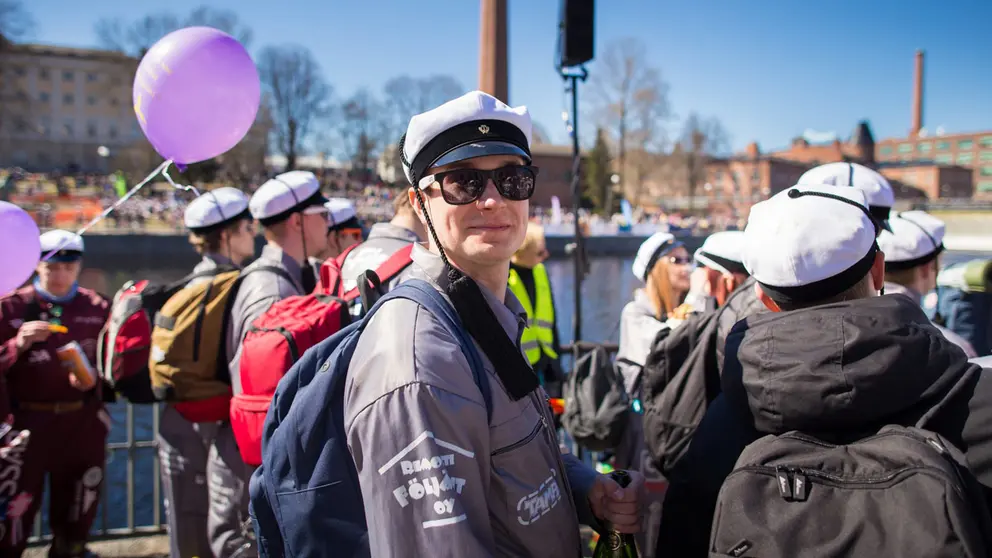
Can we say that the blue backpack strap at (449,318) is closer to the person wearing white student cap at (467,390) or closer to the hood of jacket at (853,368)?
the person wearing white student cap at (467,390)

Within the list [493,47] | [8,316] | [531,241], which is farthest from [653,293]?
[8,316]

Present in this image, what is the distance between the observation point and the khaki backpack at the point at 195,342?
294 cm

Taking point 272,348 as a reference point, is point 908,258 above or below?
above

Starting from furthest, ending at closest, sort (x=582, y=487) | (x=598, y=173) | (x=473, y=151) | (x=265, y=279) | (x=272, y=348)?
1. (x=598, y=173)
2. (x=265, y=279)
3. (x=272, y=348)
4. (x=582, y=487)
5. (x=473, y=151)

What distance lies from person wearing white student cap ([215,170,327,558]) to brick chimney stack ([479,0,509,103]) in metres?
2.51

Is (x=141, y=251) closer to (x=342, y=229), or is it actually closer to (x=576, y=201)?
(x=342, y=229)

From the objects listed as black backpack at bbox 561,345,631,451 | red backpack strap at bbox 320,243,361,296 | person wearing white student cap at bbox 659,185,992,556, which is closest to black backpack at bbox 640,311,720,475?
person wearing white student cap at bbox 659,185,992,556

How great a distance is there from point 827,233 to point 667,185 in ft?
210

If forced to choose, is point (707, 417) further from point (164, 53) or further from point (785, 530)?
point (164, 53)

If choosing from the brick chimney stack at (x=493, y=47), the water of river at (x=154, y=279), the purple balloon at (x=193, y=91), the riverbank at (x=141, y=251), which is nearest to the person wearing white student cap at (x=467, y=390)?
the purple balloon at (x=193, y=91)

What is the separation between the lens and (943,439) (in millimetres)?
1147

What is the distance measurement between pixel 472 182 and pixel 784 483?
35.0 inches

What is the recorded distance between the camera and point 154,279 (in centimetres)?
2573

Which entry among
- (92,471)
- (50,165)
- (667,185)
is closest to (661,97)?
(667,185)
